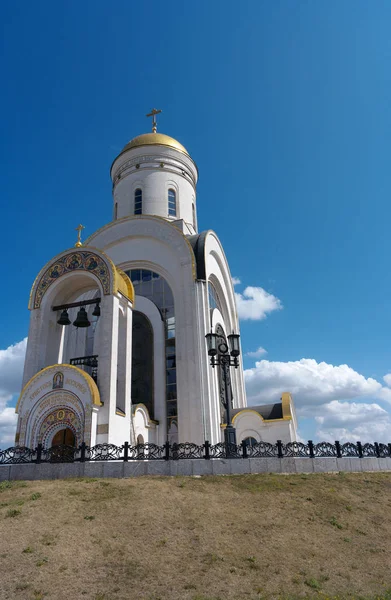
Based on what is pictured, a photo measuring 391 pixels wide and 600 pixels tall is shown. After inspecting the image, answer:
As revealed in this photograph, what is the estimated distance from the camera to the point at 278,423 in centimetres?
1827

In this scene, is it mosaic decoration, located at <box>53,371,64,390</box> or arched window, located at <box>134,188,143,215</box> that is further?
arched window, located at <box>134,188,143,215</box>

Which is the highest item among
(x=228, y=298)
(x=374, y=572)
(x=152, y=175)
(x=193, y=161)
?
(x=193, y=161)

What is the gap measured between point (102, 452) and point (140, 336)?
7.17 metres

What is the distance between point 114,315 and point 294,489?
25.6 feet

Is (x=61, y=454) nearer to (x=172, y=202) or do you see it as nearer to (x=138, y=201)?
(x=138, y=201)

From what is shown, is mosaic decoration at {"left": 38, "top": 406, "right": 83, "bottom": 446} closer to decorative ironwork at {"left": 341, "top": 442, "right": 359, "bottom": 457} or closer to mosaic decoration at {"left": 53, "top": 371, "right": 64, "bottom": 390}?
mosaic decoration at {"left": 53, "top": 371, "right": 64, "bottom": 390}

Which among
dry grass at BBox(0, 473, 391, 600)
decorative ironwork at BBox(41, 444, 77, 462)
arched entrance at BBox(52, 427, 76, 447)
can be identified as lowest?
dry grass at BBox(0, 473, 391, 600)

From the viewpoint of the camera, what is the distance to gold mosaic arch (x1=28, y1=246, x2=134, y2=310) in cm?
1477

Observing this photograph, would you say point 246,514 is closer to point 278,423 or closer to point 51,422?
point 51,422

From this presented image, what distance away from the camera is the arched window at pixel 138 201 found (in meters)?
23.8

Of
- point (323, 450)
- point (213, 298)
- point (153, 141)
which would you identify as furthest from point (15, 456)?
point (153, 141)

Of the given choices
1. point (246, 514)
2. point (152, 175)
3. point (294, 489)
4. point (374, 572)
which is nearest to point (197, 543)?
point (246, 514)

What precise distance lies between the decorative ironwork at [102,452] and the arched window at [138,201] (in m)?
14.6

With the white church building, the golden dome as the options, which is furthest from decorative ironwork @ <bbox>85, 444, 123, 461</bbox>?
the golden dome
